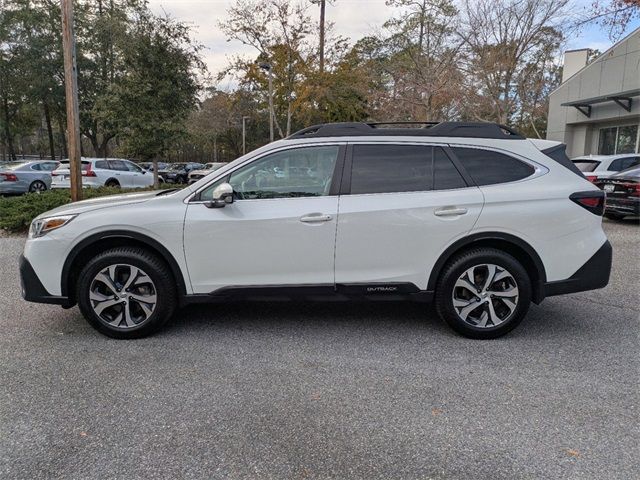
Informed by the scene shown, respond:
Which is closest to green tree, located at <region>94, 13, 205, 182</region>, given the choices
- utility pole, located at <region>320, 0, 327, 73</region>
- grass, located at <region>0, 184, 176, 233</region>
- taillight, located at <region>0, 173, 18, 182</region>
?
grass, located at <region>0, 184, 176, 233</region>

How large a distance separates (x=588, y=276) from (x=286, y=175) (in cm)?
274

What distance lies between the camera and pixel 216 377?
339 cm

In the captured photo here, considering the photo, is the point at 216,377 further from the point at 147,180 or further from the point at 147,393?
the point at 147,180

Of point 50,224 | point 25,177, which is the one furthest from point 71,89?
point 25,177

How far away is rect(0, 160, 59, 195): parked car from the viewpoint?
17.3 meters

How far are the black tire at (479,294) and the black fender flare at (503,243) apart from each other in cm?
7

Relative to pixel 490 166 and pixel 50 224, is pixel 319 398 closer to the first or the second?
pixel 490 166

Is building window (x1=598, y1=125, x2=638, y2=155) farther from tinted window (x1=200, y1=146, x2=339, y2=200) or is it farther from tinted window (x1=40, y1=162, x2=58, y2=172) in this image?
tinted window (x1=40, y1=162, x2=58, y2=172)

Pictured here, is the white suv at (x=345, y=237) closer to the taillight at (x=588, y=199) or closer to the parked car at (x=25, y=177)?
the taillight at (x=588, y=199)

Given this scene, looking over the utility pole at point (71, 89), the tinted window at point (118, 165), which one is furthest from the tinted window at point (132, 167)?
the utility pole at point (71, 89)

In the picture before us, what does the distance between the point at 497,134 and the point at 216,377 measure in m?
3.14

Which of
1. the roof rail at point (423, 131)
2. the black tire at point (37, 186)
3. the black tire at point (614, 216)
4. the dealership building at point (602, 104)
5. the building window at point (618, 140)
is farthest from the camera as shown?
the building window at point (618, 140)

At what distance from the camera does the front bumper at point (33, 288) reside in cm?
397

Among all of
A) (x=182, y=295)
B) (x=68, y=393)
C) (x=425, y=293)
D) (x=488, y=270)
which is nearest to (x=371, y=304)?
(x=425, y=293)
